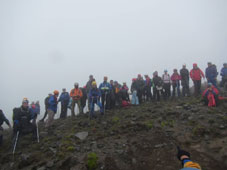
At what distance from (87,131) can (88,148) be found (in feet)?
7.69

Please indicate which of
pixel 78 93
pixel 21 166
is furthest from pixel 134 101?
pixel 21 166

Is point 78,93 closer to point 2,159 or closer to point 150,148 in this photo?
point 2,159

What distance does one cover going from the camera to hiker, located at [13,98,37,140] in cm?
948

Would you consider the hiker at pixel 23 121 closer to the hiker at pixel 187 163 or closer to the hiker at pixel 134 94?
the hiker at pixel 187 163

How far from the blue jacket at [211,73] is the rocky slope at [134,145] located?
400cm

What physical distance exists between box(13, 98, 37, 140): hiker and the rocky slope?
832 millimetres

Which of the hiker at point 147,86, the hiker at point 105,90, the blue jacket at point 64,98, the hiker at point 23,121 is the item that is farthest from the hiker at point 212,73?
the hiker at point 23,121

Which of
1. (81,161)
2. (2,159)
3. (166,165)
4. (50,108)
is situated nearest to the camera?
(166,165)

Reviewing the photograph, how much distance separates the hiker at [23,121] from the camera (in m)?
9.48

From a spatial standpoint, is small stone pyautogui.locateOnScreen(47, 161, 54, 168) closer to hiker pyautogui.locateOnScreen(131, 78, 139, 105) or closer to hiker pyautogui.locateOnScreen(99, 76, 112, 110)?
hiker pyautogui.locateOnScreen(99, 76, 112, 110)

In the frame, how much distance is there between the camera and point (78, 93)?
14305 mm

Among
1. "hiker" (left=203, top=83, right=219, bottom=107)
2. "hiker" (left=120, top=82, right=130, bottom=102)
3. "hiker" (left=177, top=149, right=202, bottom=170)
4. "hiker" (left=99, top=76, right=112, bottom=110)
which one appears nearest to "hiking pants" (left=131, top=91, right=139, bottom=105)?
"hiker" (left=120, top=82, right=130, bottom=102)

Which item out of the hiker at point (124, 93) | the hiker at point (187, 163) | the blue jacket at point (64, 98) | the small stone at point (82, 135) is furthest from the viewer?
the hiker at point (124, 93)

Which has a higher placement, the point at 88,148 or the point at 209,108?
the point at 209,108
